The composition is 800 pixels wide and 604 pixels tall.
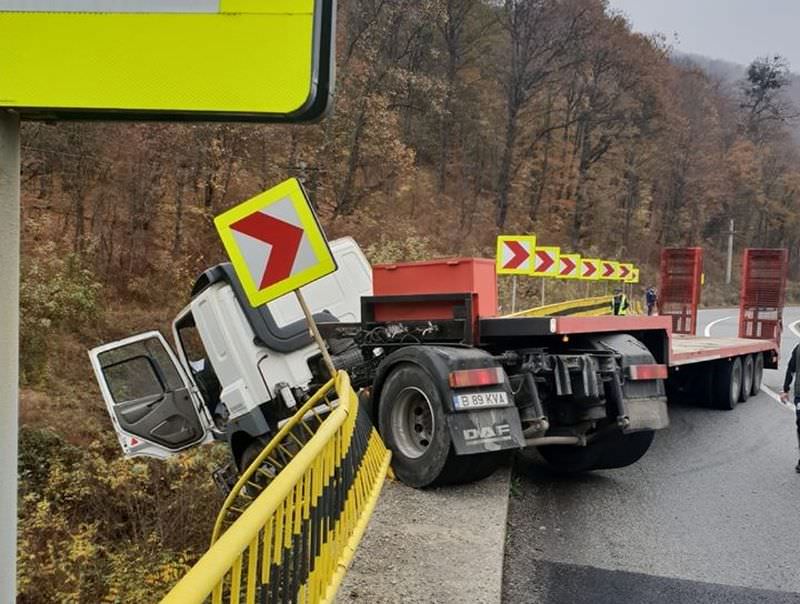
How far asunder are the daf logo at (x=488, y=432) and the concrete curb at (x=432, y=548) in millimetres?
484

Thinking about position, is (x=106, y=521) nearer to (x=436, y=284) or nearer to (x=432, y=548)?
(x=436, y=284)

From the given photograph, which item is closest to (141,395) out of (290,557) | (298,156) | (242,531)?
(290,557)

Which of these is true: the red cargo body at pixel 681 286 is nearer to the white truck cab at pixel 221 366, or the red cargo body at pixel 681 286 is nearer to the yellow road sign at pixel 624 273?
the yellow road sign at pixel 624 273

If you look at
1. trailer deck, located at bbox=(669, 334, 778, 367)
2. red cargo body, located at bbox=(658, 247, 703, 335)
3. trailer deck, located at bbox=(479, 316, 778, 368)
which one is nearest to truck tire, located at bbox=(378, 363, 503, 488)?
trailer deck, located at bbox=(479, 316, 778, 368)

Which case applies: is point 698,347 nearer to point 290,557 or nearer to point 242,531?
point 290,557

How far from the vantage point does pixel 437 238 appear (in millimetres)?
30062

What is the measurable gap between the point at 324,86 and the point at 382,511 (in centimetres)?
378

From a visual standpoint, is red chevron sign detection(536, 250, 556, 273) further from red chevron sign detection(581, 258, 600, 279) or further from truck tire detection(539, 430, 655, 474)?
truck tire detection(539, 430, 655, 474)

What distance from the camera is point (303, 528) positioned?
276 cm

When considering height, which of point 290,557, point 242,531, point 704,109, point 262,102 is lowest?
point 290,557

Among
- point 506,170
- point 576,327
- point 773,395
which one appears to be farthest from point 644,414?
point 506,170

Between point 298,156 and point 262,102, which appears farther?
point 298,156

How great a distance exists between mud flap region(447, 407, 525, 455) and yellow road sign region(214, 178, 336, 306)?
1.54m

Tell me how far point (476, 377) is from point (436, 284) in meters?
1.02
